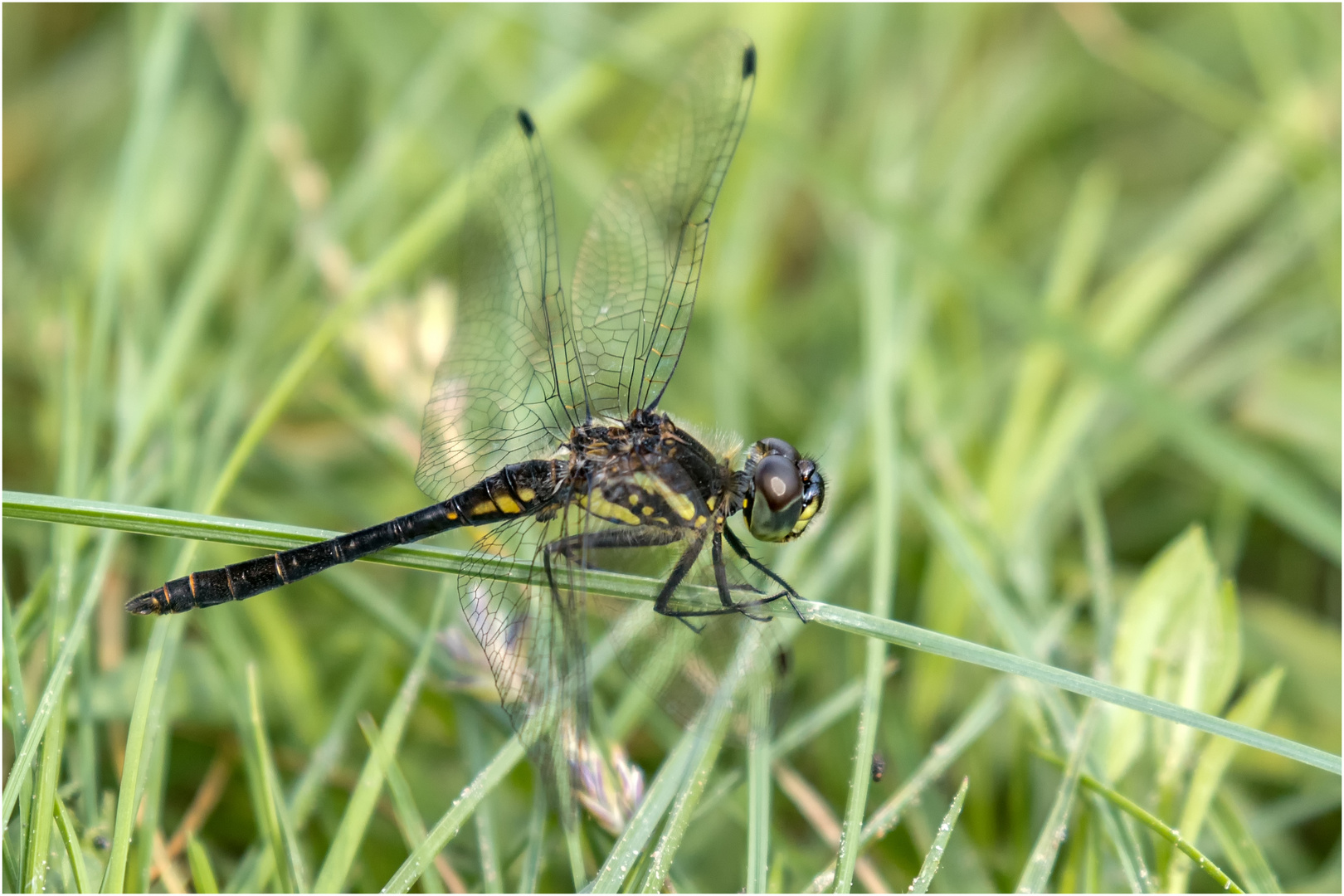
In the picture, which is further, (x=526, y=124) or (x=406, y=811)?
(x=526, y=124)

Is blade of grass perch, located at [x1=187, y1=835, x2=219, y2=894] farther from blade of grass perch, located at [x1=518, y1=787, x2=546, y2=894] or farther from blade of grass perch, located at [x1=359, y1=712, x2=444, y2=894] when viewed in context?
blade of grass perch, located at [x1=518, y1=787, x2=546, y2=894]

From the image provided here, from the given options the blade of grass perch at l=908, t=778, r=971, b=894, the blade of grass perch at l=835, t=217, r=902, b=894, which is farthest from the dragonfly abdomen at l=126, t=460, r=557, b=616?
the blade of grass perch at l=908, t=778, r=971, b=894

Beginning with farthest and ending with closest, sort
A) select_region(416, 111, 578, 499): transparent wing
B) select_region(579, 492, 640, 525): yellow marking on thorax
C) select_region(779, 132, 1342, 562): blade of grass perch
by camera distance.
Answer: select_region(779, 132, 1342, 562): blade of grass perch → select_region(416, 111, 578, 499): transparent wing → select_region(579, 492, 640, 525): yellow marking on thorax

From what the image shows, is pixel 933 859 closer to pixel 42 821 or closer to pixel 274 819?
pixel 274 819

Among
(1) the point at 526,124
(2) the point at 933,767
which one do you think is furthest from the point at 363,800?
→ (1) the point at 526,124

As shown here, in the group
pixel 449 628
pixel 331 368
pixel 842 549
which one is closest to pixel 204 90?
pixel 331 368

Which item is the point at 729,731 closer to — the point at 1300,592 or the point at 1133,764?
the point at 1133,764
